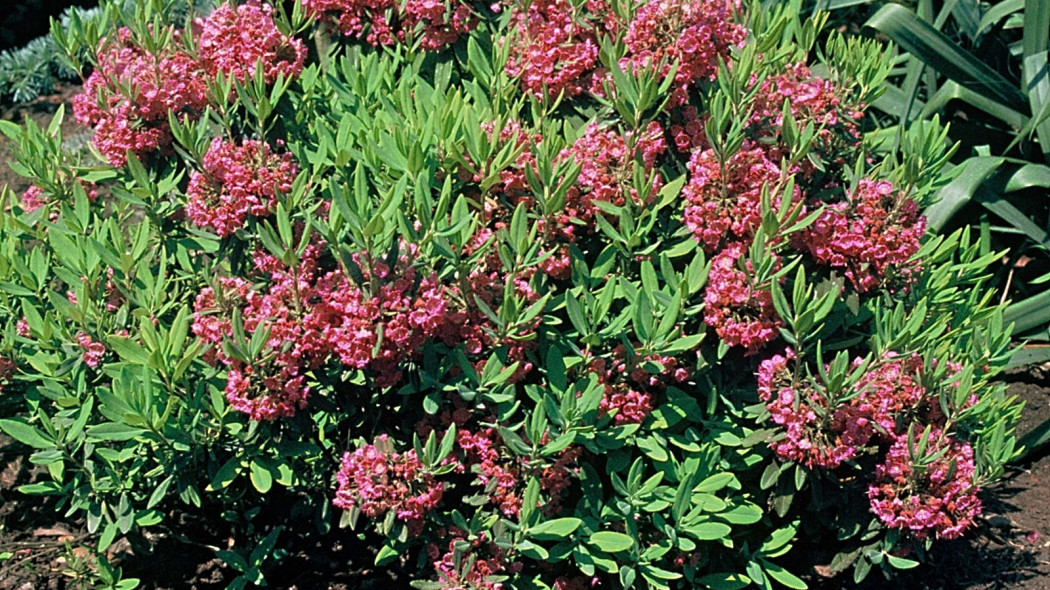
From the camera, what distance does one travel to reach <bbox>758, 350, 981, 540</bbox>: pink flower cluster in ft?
8.85

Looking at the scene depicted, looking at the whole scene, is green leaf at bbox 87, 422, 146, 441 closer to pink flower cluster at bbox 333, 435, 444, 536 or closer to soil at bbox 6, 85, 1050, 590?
pink flower cluster at bbox 333, 435, 444, 536

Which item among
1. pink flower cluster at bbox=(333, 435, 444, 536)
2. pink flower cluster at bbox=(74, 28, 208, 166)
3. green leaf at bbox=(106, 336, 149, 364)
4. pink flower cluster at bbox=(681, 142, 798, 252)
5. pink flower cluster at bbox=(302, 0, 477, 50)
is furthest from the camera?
pink flower cluster at bbox=(302, 0, 477, 50)

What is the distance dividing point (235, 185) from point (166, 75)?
1.30ft

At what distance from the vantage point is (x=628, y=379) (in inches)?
109

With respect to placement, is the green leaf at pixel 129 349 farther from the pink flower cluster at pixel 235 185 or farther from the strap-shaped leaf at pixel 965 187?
the strap-shaped leaf at pixel 965 187

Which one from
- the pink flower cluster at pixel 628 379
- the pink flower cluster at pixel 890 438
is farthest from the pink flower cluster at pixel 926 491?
the pink flower cluster at pixel 628 379

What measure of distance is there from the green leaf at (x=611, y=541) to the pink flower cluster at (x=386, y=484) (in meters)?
0.39

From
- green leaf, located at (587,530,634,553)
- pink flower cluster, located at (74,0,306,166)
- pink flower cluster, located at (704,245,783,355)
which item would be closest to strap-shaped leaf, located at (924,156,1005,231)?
pink flower cluster, located at (704,245,783,355)

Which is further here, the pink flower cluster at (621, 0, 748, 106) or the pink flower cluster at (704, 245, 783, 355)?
the pink flower cluster at (621, 0, 748, 106)

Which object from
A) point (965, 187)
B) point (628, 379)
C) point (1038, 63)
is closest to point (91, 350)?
point (628, 379)

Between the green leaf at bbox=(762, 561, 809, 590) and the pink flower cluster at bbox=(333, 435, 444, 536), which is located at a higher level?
the pink flower cluster at bbox=(333, 435, 444, 536)

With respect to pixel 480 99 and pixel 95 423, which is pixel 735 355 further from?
pixel 95 423

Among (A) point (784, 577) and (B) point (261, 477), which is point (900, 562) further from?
(B) point (261, 477)

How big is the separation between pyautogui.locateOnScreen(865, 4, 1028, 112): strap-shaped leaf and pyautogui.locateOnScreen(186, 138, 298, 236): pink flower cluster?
2.56m
